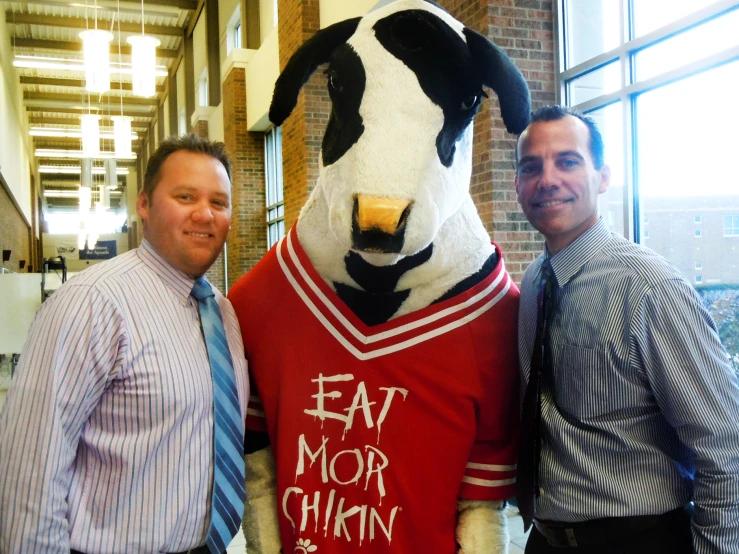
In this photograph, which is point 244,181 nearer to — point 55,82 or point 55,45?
point 55,45

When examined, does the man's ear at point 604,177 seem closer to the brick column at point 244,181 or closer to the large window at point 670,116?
the large window at point 670,116

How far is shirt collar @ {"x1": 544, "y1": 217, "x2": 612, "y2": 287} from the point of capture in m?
1.60

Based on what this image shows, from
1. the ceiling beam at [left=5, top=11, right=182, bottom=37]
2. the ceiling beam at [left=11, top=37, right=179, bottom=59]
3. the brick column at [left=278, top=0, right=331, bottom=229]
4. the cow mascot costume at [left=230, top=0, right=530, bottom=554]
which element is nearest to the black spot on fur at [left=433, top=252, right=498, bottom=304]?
the cow mascot costume at [left=230, top=0, right=530, bottom=554]

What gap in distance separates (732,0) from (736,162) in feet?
2.95

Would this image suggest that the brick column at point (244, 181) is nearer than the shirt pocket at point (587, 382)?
No

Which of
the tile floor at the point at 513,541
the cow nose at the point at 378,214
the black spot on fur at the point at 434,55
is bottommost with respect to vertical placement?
the tile floor at the point at 513,541

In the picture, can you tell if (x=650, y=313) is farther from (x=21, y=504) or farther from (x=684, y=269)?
(x=684, y=269)

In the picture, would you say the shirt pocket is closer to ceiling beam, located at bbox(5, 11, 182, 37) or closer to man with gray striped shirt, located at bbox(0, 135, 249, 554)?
man with gray striped shirt, located at bbox(0, 135, 249, 554)

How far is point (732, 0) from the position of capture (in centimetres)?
354

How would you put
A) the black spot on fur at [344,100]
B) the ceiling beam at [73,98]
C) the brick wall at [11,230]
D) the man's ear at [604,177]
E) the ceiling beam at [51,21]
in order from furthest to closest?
1. the ceiling beam at [73,98]
2. the ceiling beam at [51,21]
3. the brick wall at [11,230]
4. the man's ear at [604,177]
5. the black spot on fur at [344,100]

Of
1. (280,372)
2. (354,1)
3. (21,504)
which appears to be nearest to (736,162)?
(280,372)

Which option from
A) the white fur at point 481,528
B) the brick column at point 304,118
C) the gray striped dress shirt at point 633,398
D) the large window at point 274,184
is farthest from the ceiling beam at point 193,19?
the white fur at point 481,528

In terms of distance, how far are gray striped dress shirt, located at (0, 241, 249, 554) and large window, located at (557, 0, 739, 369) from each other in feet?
11.1

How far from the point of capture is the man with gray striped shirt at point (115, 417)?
125cm
